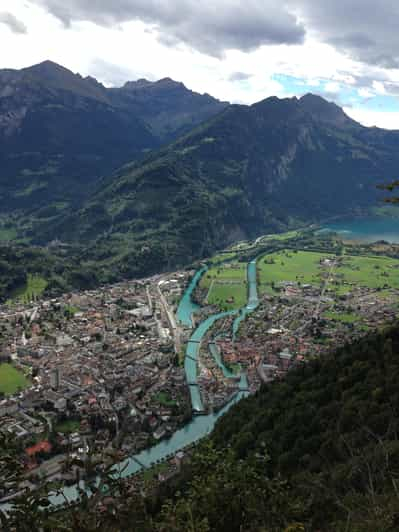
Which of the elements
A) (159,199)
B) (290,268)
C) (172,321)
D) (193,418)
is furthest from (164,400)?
(159,199)

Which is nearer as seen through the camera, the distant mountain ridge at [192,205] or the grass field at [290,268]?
the grass field at [290,268]

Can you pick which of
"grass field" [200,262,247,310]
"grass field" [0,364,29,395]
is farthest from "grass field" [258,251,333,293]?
"grass field" [0,364,29,395]

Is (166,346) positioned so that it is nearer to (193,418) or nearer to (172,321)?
(172,321)

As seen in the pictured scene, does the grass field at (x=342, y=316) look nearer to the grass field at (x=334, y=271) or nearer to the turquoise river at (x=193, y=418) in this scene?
the turquoise river at (x=193, y=418)

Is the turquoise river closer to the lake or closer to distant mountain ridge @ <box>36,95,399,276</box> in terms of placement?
distant mountain ridge @ <box>36,95,399,276</box>

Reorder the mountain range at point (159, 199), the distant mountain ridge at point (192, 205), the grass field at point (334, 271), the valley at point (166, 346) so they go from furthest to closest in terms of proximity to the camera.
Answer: the mountain range at point (159, 199), the distant mountain ridge at point (192, 205), the grass field at point (334, 271), the valley at point (166, 346)

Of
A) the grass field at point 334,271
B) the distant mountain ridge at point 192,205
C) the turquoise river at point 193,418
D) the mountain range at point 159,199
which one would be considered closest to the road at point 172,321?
the turquoise river at point 193,418

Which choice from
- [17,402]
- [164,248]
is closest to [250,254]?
[164,248]

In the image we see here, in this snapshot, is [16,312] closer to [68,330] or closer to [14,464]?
[68,330]
